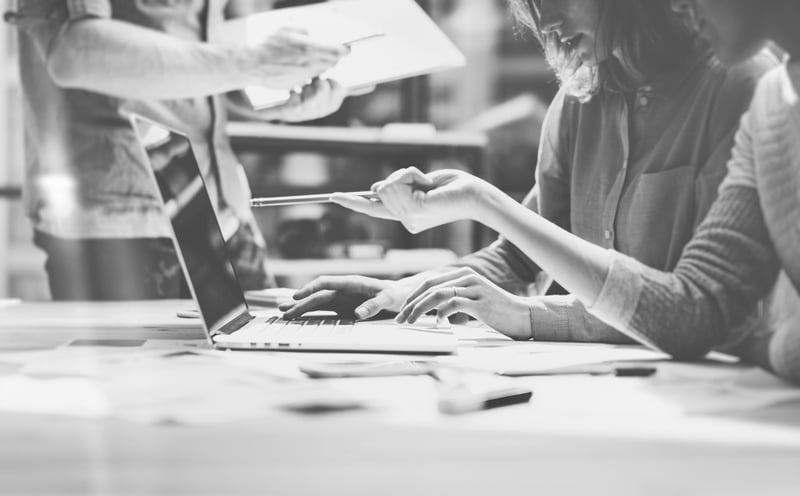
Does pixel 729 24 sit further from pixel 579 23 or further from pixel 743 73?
pixel 579 23

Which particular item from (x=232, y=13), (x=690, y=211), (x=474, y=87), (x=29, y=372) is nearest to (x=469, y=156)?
(x=474, y=87)

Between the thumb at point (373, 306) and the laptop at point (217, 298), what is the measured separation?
18 mm

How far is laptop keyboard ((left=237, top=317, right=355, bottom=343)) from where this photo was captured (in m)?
0.92

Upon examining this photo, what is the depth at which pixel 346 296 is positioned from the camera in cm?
114

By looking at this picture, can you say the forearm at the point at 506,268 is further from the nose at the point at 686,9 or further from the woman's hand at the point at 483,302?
the nose at the point at 686,9

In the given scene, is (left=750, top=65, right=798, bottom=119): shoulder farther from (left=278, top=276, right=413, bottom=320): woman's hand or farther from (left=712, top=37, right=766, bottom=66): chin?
(left=278, top=276, right=413, bottom=320): woman's hand

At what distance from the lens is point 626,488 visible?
0.50 m

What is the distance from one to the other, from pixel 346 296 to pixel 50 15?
1174 millimetres

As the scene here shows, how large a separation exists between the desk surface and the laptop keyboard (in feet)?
0.74

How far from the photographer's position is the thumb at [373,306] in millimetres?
1084

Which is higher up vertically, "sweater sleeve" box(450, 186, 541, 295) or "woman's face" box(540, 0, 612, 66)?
"woman's face" box(540, 0, 612, 66)

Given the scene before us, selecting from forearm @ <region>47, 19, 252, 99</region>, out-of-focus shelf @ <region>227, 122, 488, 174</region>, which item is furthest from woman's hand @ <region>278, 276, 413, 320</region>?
out-of-focus shelf @ <region>227, 122, 488, 174</region>

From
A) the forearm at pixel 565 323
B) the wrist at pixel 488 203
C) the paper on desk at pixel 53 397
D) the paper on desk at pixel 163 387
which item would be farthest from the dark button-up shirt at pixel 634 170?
the paper on desk at pixel 53 397

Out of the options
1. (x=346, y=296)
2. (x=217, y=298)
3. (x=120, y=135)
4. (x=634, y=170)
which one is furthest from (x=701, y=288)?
(x=120, y=135)
